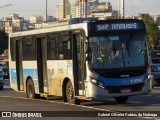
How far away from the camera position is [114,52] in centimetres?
1823

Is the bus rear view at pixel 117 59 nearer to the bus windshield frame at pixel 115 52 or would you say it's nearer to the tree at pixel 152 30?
the bus windshield frame at pixel 115 52

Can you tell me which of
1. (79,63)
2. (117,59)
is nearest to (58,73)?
(79,63)

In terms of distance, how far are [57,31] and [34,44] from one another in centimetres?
226

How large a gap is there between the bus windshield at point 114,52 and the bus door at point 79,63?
47cm

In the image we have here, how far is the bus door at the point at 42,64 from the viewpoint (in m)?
21.8

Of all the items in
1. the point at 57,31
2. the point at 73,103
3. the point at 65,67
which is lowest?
the point at 73,103

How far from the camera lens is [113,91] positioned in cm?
1830

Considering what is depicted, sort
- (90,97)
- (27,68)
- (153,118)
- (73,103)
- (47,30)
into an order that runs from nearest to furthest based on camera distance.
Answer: (153,118), (90,97), (73,103), (47,30), (27,68)

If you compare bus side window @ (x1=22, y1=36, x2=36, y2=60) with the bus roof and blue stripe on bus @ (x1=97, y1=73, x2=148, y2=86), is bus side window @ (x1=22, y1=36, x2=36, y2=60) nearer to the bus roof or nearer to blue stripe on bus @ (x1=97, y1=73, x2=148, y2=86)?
the bus roof

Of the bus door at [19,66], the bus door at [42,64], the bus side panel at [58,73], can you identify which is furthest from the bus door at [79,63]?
the bus door at [19,66]

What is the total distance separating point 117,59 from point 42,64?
15.6 feet

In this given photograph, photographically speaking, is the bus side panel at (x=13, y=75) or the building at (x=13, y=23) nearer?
the bus side panel at (x=13, y=75)

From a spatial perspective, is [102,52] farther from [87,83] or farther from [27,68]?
[27,68]

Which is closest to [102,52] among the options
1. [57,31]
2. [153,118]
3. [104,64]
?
[104,64]
